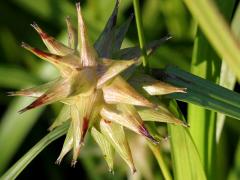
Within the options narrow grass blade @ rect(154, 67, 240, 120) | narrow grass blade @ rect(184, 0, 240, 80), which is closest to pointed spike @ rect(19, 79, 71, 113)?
narrow grass blade @ rect(154, 67, 240, 120)

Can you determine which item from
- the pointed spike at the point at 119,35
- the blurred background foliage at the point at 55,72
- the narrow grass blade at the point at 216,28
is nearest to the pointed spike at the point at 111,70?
the pointed spike at the point at 119,35

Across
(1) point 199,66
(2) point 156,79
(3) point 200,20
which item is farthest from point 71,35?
(3) point 200,20

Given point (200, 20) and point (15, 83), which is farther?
point (15, 83)

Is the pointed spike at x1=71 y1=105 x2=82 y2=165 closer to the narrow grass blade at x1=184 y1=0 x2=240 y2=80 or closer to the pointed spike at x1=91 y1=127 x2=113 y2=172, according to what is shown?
the pointed spike at x1=91 y1=127 x2=113 y2=172

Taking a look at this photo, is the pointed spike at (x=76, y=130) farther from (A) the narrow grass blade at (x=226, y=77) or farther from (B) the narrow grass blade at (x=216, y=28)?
(A) the narrow grass blade at (x=226, y=77)

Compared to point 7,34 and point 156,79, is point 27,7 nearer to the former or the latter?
point 7,34

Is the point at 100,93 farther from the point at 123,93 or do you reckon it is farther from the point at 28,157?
the point at 28,157
